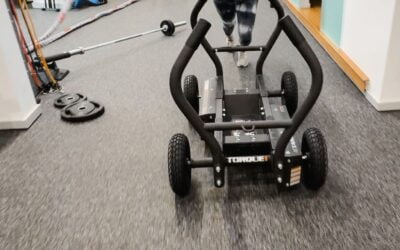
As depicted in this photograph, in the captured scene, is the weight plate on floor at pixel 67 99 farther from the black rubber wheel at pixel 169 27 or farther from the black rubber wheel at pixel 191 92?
the black rubber wheel at pixel 169 27

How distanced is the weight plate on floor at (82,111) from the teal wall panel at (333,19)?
5.66 feet

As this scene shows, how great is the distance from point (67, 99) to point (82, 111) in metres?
0.25

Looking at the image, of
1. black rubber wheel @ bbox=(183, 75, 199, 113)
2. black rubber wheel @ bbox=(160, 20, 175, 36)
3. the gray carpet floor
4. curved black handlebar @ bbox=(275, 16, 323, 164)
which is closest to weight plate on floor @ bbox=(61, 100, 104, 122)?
the gray carpet floor

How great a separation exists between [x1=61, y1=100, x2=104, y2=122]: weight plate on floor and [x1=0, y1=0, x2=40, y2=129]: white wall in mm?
195

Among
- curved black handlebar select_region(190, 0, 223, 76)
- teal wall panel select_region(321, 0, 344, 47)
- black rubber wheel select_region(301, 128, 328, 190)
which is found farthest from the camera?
teal wall panel select_region(321, 0, 344, 47)

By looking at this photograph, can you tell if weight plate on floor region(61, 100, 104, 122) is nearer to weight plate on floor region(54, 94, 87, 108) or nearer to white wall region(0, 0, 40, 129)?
weight plate on floor region(54, 94, 87, 108)

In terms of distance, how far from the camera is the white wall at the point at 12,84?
221 cm

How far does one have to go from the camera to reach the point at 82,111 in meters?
2.45

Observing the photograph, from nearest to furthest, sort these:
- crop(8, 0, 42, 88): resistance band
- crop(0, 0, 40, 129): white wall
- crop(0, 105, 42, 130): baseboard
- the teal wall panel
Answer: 1. crop(0, 0, 40, 129): white wall
2. crop(0, 105, 42, 130): baseboard
3. crop(8, 0, 42, 88): resistance band
4. the teal wall panel

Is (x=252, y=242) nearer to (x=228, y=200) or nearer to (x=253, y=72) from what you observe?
(x=228, y=200)

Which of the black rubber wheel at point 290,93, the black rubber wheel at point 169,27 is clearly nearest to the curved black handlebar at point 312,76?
the black rubber wheel at point 290,93

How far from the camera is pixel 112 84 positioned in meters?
2.87

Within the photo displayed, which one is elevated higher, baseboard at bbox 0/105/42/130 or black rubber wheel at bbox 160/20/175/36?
black rubber wheel at bbox 160/20/175/36

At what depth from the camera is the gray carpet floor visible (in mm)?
1496
